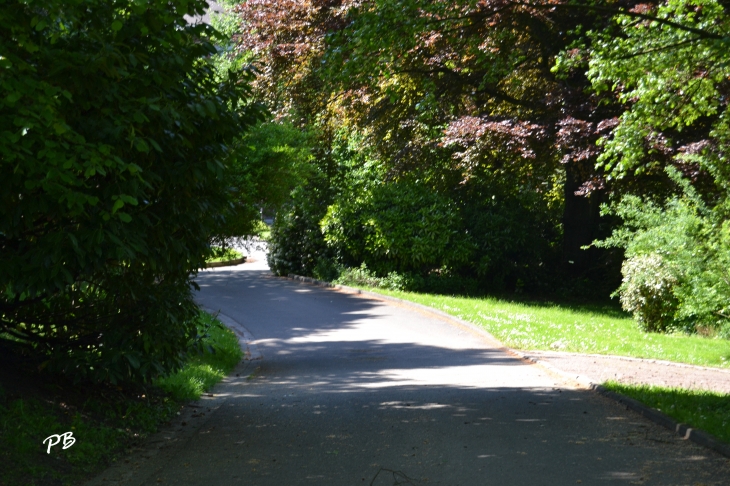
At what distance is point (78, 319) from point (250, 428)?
2.10m

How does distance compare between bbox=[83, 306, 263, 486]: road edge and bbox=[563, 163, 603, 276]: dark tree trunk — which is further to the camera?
bbox=[563, 163, 603, 276]: dark tree trunk

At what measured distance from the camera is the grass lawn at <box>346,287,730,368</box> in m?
14.0

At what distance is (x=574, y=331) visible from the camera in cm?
1670

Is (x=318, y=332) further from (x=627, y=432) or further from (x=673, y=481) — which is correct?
Answer: (x=673, y=481)

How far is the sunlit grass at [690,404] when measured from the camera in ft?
26.5

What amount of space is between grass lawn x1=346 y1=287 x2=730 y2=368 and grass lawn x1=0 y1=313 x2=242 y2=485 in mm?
7493

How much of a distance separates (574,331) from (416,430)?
9.21 m

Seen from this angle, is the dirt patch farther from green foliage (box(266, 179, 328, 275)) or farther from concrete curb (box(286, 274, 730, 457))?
green foliage (box(266, 179, 328, 275))

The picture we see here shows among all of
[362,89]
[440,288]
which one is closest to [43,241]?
[362,89]

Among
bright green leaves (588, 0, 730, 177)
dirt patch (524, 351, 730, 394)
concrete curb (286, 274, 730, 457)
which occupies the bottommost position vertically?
concrete curb (286, 274, 730, 457)

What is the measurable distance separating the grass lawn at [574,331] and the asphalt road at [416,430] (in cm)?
137

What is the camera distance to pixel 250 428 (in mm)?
8617

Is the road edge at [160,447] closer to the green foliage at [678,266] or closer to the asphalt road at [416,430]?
the asphalt road at [416,430]

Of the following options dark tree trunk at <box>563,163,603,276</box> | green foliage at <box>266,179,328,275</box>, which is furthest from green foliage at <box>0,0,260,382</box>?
green foliage at <box>266,179,328,275</box>
